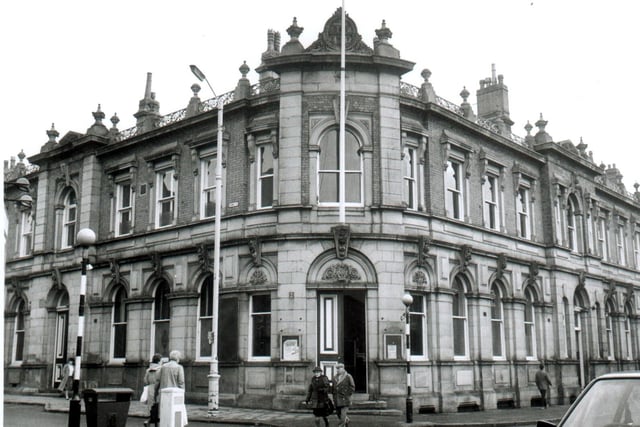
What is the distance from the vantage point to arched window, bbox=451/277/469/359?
85.3 feet

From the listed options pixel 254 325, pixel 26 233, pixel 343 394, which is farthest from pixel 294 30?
pixel 26 233

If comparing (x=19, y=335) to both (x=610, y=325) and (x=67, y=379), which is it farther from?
(x=610, y=325)

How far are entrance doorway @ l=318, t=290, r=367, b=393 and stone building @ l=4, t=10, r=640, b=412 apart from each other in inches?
2.5

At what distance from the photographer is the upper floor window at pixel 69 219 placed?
32.4 metres

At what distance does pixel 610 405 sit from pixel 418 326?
18.1m

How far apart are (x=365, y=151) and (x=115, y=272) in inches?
478

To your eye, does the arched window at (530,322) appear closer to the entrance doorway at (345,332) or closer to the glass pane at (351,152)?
the entrance doorway at (345,332)

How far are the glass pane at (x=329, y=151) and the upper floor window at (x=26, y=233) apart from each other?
64.5 ft

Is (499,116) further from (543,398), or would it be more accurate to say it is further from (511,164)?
(543,398)

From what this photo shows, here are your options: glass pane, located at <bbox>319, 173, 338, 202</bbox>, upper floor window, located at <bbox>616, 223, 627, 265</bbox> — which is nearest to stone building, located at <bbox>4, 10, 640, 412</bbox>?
glass pane, located at <bbox>319, 173, 338, 202</bbox>

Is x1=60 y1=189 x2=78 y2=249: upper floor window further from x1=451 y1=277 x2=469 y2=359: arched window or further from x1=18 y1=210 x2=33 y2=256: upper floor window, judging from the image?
x1=451 y1=277 x2=469 y2=359: arched window

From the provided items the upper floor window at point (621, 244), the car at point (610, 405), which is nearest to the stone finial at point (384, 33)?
the car at point (610, 405)

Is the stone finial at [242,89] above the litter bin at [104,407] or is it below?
above

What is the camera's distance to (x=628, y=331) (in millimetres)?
40125
